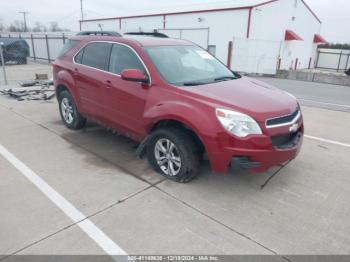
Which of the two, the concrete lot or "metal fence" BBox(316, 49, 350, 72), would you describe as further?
"metal fence" BBox(316, 49, 350, 72)

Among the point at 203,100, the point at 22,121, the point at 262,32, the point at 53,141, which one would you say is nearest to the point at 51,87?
the point at 22,121

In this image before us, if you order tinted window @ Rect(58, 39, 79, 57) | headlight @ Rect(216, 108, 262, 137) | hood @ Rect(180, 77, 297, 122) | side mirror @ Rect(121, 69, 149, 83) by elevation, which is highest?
tinted window @ Rect(58, 39, 79, 57)

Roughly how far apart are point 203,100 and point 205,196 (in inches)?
44.4

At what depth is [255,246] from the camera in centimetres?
263

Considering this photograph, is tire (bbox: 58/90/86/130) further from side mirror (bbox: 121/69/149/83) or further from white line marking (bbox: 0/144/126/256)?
side mirror (bbox: 121/69/149/83)

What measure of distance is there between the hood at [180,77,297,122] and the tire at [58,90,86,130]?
8.95ft

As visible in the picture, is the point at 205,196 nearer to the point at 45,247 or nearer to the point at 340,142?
the point at 45,247

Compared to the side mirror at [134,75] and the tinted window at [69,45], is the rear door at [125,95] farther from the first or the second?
the tinted window at [69,45]

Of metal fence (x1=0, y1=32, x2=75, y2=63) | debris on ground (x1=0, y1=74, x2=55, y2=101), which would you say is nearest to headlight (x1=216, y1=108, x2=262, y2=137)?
debris on ground (x1=0, y1=74, x2=55, y2=101)

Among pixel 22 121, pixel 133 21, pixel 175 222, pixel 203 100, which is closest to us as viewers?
pixel 175 222

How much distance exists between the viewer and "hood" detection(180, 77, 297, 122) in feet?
10.5

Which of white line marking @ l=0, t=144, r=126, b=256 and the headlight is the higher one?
the headlight

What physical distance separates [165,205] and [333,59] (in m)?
30.4

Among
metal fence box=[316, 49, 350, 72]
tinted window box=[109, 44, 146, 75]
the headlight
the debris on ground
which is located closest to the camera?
the headlight
